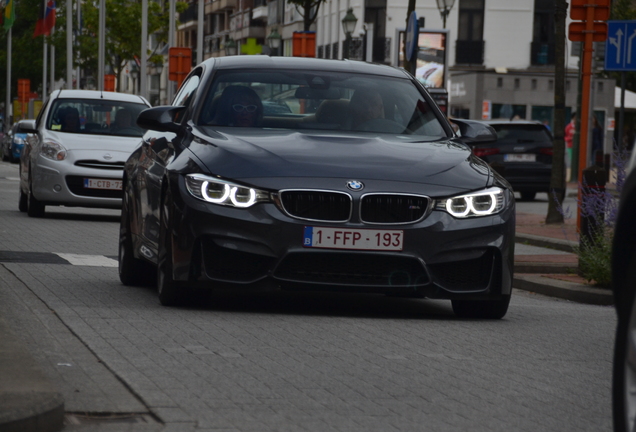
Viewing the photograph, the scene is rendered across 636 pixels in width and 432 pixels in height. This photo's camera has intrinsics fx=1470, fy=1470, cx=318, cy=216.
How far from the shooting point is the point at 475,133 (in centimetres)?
942

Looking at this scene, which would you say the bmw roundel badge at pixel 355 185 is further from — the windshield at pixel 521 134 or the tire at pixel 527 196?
the tire at pixel 527 196

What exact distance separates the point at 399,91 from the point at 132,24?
199 ft

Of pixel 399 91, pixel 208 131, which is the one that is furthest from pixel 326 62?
pixel 208 131

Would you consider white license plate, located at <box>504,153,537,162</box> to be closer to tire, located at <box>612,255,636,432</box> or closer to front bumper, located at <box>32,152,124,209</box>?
front bumper, located at <box>32,152,124,209</box>

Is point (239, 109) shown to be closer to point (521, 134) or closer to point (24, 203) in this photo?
point (24, 203)

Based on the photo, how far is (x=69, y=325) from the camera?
755 cm

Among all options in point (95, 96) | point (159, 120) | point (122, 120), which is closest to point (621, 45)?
point (159, 120)

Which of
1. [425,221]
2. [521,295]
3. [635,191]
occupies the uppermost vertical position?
[635,191]

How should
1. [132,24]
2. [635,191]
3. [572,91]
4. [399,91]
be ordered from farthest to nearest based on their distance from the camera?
[132,24], [572,91], [399,91], [635,191]

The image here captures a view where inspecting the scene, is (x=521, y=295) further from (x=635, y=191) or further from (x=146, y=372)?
(x=635, y=191)

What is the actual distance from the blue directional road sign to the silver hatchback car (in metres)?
6.67

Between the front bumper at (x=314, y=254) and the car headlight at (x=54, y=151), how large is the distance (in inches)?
429

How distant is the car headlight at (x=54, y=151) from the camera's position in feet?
61.6

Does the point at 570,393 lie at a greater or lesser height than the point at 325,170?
lesser
